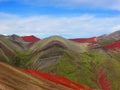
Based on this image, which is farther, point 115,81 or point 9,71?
point 115,81

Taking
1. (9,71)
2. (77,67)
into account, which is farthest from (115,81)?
(9,71)

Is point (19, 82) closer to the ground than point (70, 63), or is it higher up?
closer to the ground

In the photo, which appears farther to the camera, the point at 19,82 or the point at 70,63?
the point at 70,63

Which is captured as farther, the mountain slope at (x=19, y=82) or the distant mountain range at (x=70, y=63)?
the distant mountain range at (x=70, y=63)

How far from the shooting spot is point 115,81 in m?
166

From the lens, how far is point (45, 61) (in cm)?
18288

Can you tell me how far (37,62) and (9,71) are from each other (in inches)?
4138

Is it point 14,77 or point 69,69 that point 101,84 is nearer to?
point 69,69

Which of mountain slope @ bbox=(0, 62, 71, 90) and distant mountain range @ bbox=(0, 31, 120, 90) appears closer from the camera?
mountain slope @ bbox=(0, 62, 71, 90)

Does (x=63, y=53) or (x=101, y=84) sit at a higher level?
(x=63, y=53)

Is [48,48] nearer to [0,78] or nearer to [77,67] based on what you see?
[77,67]

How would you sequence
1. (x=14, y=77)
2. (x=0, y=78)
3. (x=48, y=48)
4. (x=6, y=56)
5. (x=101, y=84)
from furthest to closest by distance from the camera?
(x=48, y=48)
(x=6, y=56)
(x=101, y=84)
(x=14, y=77)
(x=0, y=78)

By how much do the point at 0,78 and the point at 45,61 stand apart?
113945 millimetres

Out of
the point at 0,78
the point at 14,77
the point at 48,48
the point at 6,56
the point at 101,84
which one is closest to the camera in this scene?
the point at 0,78
